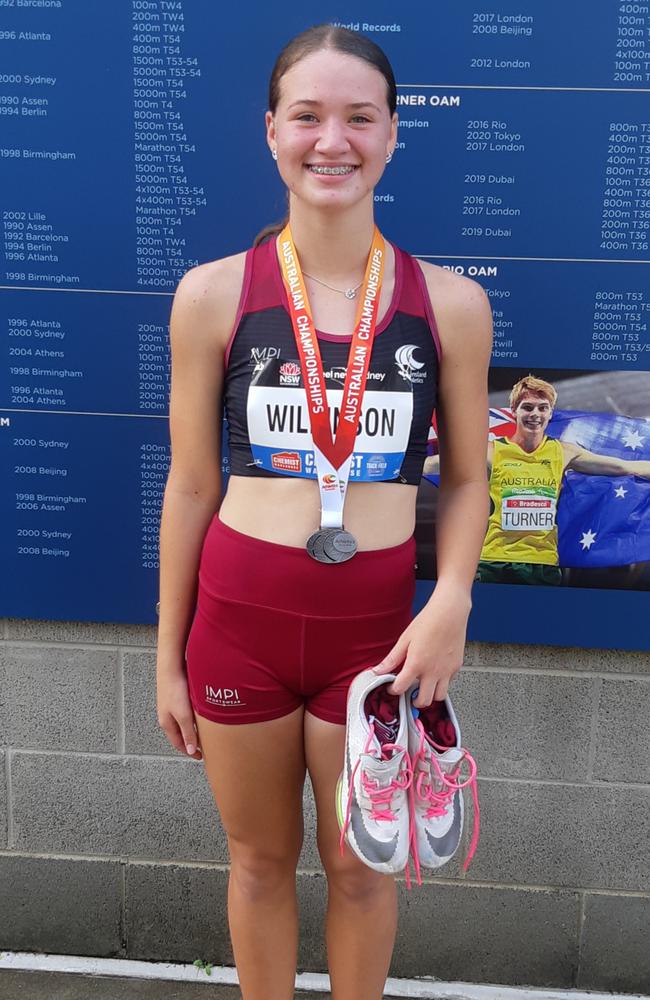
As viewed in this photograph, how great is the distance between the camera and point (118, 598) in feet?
8.87

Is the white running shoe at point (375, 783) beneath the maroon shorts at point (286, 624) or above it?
beneath

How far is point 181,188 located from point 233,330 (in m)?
0.79

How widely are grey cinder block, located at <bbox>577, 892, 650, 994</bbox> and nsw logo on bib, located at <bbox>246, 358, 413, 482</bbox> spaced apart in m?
1.65

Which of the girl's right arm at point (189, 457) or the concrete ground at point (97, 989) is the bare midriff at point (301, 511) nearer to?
the girl's right arm at point (189, 457)

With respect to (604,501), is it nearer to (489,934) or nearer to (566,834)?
(566,834)

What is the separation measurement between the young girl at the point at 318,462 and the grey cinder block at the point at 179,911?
Answer: 97 centimetres

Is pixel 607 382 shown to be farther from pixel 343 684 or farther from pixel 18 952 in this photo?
pixel 18 952

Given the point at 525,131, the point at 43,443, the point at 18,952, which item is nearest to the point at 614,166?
the point at 525,131

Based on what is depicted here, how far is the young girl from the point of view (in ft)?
5.87

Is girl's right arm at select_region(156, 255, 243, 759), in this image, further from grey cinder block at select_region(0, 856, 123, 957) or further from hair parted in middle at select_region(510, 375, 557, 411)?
grey cinder block at select_region(0, 856, 123, 957)

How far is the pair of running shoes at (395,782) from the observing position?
1.73m

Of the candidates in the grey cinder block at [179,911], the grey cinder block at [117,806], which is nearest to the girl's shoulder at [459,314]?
the grey cinder block at [117,806]

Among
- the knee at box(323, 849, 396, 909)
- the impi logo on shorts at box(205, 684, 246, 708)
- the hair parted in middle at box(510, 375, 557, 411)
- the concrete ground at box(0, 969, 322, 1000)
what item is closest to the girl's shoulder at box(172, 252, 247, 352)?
the impi logo on shorts at box(205, 684, 246, 708)

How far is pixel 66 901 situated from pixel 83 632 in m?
0.82
